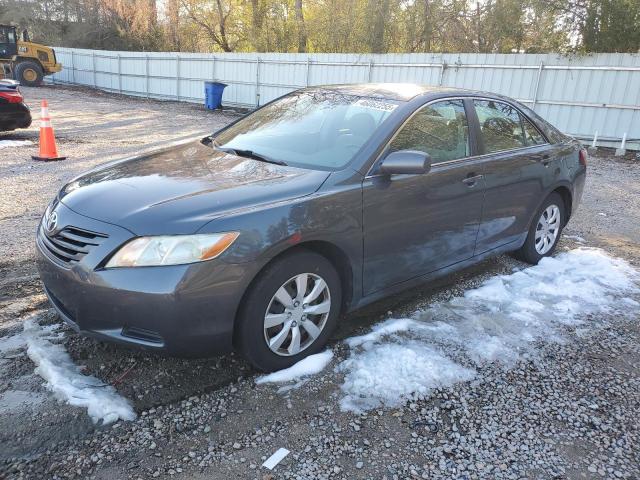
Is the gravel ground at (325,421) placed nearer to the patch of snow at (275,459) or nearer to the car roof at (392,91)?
the patch of snow at (275,459)

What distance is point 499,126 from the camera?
4.36 metres

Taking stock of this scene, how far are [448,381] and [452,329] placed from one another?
0.66 m

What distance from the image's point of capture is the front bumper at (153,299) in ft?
8.21

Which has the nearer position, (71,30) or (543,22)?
(543,22)

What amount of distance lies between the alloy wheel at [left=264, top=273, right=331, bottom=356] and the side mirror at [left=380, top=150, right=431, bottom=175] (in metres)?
0.80

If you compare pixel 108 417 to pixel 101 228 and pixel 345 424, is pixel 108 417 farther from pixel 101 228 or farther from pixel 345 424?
pixel 345 424

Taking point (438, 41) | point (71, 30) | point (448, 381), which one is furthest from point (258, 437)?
point (71, 30)

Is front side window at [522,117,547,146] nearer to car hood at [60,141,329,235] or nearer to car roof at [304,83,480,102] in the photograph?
car roof at [304,83,480,102]

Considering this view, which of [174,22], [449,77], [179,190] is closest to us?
[179,190]

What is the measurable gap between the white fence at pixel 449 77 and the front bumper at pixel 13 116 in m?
10.1

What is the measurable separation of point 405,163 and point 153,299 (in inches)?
65.0

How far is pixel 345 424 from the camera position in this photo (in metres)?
2.62

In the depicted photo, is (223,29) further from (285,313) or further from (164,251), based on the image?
(164,251)

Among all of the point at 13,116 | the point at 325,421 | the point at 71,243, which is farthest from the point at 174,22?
the point at 325,421
